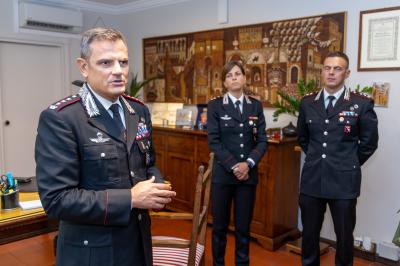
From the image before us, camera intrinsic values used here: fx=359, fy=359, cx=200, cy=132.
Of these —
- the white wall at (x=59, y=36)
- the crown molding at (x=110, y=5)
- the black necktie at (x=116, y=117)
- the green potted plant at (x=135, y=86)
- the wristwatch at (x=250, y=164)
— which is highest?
the crown molding at (x=110, y=5)

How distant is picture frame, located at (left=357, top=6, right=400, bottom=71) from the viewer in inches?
107

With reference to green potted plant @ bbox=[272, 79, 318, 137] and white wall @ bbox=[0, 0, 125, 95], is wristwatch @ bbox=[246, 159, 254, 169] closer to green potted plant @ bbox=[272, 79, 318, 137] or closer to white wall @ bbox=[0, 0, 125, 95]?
green potted plant @ bbox=[272, 79, 318, 137]

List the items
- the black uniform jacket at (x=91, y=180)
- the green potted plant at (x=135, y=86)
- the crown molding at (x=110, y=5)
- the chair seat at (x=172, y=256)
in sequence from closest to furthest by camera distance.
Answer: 1. the black uniform jacket at (x=91, y=180)
2. the chair seat at (x=172, y=256)
3. the crown molding at (x=110, y=5)
4. the green potted plant at (x=135, y=86)

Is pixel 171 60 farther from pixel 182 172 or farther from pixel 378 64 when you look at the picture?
pixel 378 64

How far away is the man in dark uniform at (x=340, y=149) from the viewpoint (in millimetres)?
2256

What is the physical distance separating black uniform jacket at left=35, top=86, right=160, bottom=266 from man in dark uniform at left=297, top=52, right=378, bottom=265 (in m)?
1.42

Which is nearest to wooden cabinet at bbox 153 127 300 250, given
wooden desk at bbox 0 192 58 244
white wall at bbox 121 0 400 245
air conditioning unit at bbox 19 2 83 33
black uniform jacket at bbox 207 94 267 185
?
white wall at bbox 121 0 400 245

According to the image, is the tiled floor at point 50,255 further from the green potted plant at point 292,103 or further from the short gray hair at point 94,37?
the short gray hair at point 94,37

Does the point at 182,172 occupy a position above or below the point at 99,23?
below

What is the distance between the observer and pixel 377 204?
2.93 meters

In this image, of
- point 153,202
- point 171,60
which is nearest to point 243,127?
point 153,202

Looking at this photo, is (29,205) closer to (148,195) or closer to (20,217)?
(20,217)

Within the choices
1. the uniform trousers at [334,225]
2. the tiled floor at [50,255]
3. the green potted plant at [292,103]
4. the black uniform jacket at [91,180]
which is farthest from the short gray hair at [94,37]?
the tiled floor at [50,255]

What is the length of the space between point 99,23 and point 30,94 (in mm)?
1353
